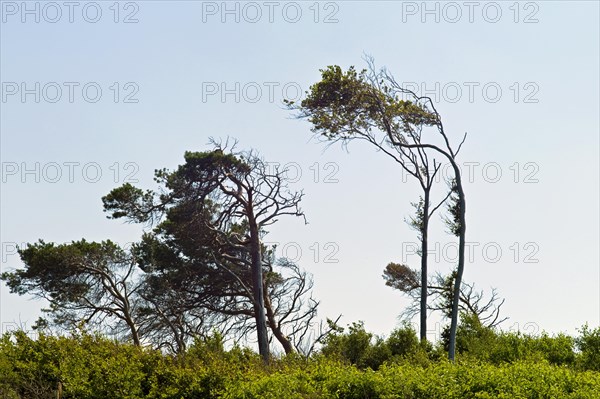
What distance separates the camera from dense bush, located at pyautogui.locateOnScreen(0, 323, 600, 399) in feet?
32.0

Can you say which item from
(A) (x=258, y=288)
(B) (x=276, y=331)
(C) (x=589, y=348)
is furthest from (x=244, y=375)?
(B) (x=276, y=331)

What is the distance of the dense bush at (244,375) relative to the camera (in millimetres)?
9766

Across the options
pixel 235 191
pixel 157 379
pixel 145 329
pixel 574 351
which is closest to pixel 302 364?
pixel 157 379

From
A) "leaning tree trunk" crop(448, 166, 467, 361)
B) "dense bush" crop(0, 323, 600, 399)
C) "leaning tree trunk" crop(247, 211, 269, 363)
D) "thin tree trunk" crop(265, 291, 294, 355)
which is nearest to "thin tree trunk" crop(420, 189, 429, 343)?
"leaning tree trunk" crop(448, 166, 467, 361)

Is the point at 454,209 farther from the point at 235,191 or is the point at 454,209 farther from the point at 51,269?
the point at 51,269

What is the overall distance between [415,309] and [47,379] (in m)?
15.8

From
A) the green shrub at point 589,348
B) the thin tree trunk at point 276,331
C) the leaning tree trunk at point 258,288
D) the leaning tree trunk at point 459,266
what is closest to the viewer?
the green shrub at point 589,348

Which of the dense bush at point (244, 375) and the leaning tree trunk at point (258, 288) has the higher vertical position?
the leaning tree trunk at point (258, 288)

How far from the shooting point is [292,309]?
2739cm

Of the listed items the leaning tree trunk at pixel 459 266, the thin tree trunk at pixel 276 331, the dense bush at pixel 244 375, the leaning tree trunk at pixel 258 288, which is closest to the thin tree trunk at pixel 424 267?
the leaning tree trunk at pixel 459 266

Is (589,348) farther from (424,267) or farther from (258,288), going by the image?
(258,288)

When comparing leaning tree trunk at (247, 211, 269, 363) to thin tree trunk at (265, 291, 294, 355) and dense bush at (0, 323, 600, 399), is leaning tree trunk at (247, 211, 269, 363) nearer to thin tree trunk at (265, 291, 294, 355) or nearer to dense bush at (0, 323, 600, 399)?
thin tree trunk at (265, 291, 294, 355)

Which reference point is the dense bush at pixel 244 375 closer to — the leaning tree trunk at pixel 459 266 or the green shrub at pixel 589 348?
the green shrub at pixel 589 348

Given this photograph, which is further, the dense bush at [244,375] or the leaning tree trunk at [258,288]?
the leaning tree trunk at [258,288]
